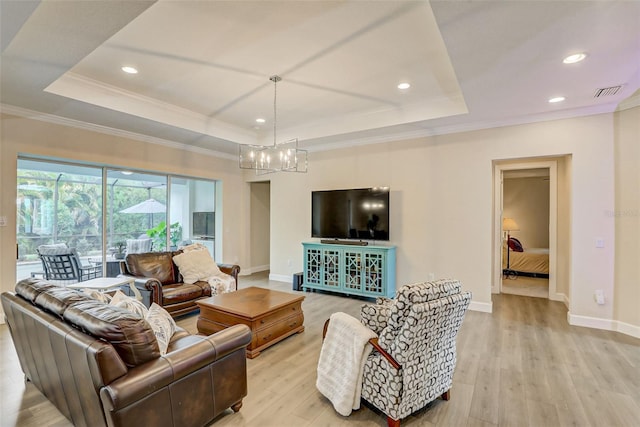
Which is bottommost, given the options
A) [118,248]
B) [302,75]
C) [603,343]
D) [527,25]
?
[603,343]

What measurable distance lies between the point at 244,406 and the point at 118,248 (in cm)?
425

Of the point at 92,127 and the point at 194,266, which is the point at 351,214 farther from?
the point at 92,127

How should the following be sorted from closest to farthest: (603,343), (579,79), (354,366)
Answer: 1. (354,366)
2. (579,79)
3. (603,343)

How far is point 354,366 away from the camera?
215 centimetres

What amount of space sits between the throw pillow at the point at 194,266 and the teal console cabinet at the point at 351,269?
1.75 metres

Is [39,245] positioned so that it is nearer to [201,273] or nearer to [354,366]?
[201,273]

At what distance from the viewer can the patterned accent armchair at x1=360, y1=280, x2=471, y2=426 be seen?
1.93 meters

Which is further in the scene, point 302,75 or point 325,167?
point 325,167

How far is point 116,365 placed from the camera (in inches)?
60.4

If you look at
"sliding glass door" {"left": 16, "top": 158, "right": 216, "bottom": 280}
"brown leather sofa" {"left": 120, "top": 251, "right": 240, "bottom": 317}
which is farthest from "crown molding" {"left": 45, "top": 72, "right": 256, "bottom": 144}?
"brown leather sofa" {"left": 120, "top": 251, "right": 240, "bottom": 317}

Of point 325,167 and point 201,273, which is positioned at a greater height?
point 325,167

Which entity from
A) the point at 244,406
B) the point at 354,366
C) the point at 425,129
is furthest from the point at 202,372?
the point at 425,129

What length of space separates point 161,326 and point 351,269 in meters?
3.49

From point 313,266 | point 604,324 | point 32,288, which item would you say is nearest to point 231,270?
point 313,266
